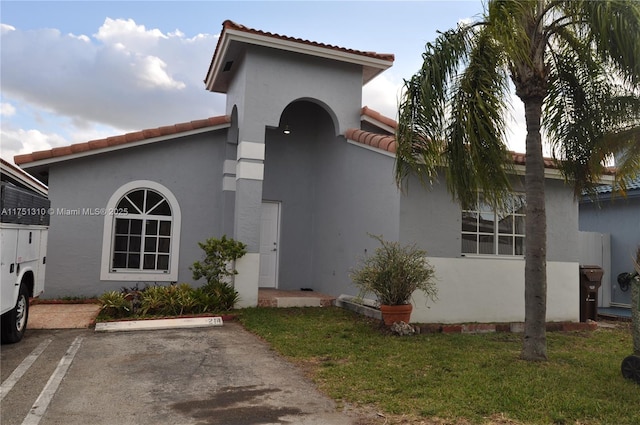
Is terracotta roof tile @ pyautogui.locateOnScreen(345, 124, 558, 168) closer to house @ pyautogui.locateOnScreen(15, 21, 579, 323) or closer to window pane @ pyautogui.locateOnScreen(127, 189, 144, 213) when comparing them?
house @ pyautogui.locateOnScreen(15, 21, 579, 323)

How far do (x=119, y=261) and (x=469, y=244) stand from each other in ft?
25.2

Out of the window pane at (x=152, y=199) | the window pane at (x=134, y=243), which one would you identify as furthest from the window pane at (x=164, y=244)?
the window pane at (x=152, y=199)

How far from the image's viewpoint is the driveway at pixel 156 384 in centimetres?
441

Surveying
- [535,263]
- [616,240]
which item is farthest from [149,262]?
[616,240]

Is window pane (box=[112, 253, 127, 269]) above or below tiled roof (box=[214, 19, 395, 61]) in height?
below

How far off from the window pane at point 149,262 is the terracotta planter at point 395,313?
232 inches

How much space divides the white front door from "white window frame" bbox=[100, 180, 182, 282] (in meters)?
2.11

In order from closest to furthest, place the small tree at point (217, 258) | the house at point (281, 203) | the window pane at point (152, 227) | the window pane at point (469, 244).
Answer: the house at point (281, 203), the window pane at point (469, 244), the small tree at point (217, 258), the window pane at point (152, 227)

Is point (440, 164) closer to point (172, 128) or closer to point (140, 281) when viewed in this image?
point (172, 128)

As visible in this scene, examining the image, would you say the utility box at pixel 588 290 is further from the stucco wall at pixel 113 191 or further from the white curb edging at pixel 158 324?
the stucco wall at pixel 113 191

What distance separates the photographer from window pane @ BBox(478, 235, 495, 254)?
9.93 metres

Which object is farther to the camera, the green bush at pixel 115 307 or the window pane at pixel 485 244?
the window pane at pixel 485 244

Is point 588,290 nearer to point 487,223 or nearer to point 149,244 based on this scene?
point 487,223

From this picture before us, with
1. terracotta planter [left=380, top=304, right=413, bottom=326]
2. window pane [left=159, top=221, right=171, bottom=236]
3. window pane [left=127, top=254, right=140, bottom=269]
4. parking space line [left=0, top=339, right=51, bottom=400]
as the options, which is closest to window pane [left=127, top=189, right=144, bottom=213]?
window pane [left=159, top=221, right=171, bottom=236]
